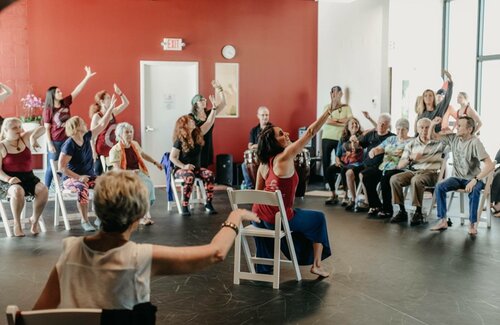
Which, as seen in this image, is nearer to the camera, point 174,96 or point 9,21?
point 9,21

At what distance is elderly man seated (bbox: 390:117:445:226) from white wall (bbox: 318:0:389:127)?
204 centimetres

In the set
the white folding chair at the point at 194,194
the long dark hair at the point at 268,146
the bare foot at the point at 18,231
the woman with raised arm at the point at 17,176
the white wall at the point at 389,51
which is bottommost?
the bare foot at the point at 18,231

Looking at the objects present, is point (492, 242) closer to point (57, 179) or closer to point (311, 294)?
point (311, 294)

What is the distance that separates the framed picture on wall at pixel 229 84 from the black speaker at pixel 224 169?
746mm

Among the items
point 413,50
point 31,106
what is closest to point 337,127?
point 413,50

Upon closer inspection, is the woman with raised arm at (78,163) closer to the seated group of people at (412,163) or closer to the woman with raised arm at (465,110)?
the seated group of people at (412,163)

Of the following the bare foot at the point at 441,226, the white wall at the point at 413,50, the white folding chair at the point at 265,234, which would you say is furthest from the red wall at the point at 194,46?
the white folding chair at the point at 265,234

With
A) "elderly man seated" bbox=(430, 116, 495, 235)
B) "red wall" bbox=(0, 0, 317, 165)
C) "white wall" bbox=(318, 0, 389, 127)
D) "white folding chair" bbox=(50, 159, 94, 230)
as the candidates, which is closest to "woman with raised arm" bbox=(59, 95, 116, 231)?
"white folding chair" bbox=(50, 159, 94, 230)

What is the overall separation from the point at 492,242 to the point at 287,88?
5303 mm

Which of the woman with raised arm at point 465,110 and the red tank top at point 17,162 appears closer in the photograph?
the red tank top at point 17,162

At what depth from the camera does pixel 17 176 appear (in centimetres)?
613

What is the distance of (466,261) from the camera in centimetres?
500

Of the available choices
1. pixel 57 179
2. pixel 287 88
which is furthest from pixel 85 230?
pixel 287 88

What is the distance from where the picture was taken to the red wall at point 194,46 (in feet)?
30.4
